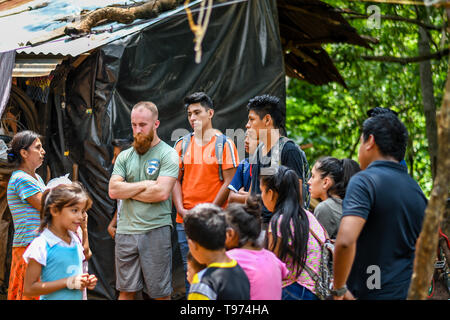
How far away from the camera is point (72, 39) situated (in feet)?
22.1

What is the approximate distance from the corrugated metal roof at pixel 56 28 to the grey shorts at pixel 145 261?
2131 millimetres

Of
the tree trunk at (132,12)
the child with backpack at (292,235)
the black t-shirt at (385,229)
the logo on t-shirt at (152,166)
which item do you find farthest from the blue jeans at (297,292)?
the tree trunk at (132,12)

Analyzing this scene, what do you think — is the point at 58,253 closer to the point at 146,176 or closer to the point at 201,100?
the point at 146,176

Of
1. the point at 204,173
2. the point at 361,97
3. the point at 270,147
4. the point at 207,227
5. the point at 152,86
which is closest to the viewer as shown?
the point at 207,227

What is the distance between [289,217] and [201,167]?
6.31 feet

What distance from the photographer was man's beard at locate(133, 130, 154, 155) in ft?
18.8

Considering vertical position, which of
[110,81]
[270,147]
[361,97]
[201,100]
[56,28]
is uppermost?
[361,97]

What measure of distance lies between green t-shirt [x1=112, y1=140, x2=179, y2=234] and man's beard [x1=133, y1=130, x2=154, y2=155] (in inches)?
1.7

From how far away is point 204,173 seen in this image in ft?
19.4

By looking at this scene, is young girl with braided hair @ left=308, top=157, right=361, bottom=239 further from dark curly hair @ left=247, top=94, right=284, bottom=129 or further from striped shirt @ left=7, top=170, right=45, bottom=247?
striped shirt @ left=7, top=170, right=45, bottom=247

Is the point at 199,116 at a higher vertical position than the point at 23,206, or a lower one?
higher

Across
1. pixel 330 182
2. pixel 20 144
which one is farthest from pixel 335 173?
pixel 20 144

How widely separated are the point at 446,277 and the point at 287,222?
2.13 meters

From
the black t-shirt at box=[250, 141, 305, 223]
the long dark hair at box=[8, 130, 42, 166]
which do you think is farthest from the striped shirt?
the black t-shirt at box=[250, 141, 305, 223]
